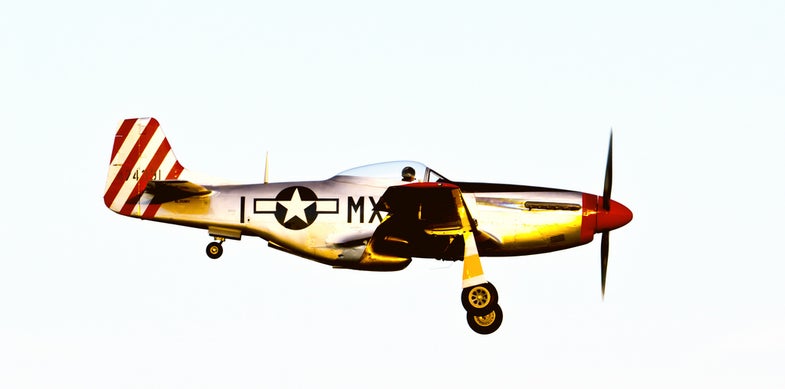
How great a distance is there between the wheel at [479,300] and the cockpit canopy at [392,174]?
2.23m

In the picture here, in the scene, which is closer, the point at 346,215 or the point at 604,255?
the point at 604,255

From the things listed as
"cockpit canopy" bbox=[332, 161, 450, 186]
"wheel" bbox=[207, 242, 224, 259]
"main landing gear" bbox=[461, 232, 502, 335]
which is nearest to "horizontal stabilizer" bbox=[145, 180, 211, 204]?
"wheel" bbox=[207, 242, 224, 259]

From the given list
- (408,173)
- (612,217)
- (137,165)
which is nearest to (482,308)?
(408,173)

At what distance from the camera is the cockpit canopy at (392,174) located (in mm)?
19594

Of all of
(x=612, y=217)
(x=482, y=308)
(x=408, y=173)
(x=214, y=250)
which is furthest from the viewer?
(x=214, y=250)

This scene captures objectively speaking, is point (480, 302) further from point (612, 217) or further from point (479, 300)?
point (612, 217)

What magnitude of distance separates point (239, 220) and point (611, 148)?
568 centimetres

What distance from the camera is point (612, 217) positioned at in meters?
19.6

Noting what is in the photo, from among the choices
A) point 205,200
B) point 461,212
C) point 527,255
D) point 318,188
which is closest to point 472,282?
point 461,212

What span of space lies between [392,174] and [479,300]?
9.62ft

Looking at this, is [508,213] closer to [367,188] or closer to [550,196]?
[550,196]

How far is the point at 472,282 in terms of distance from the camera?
17875mm

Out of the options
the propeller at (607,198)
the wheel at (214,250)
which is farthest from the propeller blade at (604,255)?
the wheel at (214,250)

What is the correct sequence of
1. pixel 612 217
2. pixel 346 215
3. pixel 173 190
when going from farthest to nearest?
pixel 173 190 → pixel 346 215 → pixel 612 217
